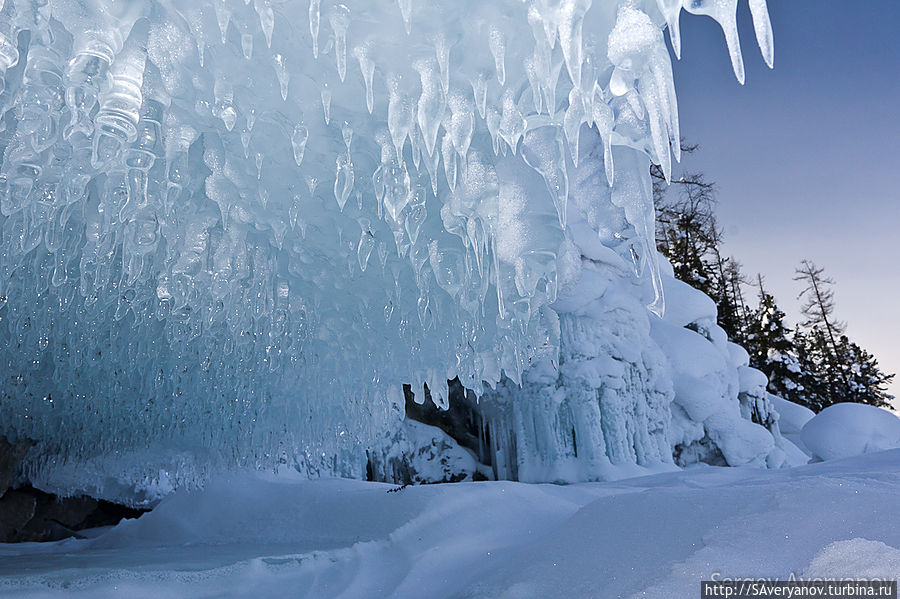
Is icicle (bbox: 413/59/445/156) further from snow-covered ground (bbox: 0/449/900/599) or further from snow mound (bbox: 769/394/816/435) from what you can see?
snow mound (bbox: 769/394/816/435)

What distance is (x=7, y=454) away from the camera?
8.89 m

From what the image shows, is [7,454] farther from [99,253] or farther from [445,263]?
[445,263]

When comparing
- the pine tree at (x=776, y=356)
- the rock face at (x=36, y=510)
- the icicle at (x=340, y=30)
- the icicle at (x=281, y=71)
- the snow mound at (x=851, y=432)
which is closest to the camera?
the icicle at (x=340, y=30)

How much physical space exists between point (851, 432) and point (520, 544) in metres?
11.0

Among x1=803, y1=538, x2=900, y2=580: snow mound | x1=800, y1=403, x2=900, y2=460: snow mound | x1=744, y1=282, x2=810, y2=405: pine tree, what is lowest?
x1=800, y1=403, x2=900, y2=460: snow mound

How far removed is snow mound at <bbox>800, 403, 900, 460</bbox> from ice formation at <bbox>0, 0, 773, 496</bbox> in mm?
9545

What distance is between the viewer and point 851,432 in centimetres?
1215

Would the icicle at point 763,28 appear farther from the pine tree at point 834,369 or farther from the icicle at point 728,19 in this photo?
the pine tree at point 834,369

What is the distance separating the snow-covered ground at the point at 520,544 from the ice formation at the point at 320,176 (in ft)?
3.92

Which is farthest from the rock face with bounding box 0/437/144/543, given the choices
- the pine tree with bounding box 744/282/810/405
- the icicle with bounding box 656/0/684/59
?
the pine tree with bounding box 744/282/810/405

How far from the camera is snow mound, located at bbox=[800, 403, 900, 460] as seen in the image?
473 inches

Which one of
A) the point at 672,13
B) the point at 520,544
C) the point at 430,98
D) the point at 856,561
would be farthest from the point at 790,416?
the point at 672,13

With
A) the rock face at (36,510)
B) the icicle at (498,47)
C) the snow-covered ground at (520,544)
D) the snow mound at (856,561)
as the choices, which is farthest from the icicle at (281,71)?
the rock face at (36,510)

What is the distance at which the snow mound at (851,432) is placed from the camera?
39.4 feet
